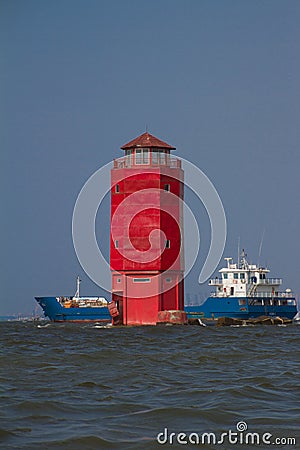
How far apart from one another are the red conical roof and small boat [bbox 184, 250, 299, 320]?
18.7 meters

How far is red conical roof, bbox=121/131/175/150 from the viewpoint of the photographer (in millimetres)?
44531

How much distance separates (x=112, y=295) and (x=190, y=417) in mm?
33573

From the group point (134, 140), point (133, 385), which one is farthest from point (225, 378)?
point (134, 140)

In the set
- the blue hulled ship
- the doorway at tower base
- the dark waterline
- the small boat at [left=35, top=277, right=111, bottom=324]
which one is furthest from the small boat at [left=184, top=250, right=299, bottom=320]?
the dark waterline

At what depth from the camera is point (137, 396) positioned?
43.6 ft

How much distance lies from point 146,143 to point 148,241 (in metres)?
5.35

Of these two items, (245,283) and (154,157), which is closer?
(154,157)

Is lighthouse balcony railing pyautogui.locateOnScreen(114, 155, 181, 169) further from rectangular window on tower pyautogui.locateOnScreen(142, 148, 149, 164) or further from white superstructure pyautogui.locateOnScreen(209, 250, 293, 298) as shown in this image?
white superstructure pyautogui.locateOnScreen(209, 250, 293, 298)

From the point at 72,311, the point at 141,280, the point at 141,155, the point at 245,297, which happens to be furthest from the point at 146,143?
the point at 72,311

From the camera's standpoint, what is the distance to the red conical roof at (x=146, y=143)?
146 ft

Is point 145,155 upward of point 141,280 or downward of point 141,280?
upward

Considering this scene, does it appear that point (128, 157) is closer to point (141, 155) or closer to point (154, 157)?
point (141, 155)

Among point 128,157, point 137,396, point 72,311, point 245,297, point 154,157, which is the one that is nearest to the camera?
point 137,396

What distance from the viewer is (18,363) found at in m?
19.1
